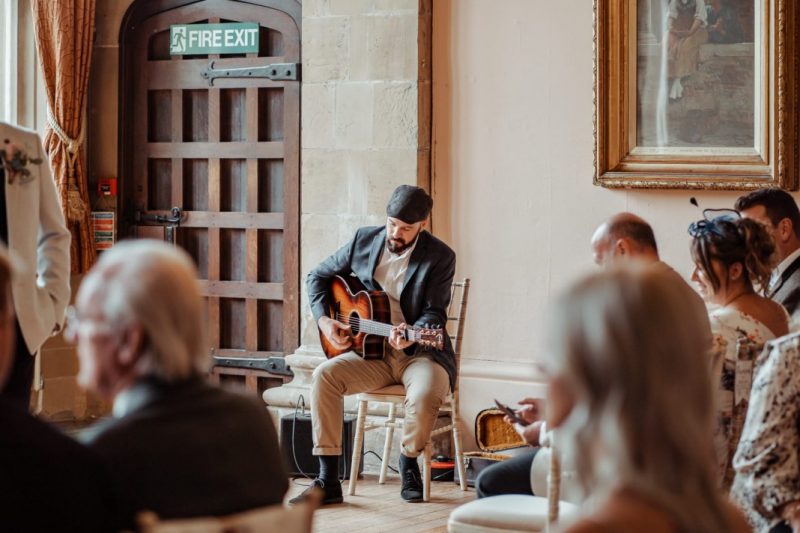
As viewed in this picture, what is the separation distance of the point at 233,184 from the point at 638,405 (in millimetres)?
5426

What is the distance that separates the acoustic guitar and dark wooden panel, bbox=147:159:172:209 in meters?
1.76

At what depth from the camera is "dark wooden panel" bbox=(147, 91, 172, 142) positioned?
7.04 metres

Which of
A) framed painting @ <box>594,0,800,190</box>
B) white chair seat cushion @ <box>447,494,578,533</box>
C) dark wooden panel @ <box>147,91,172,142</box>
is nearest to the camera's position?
white chair seat cushion @ <box>447,494,578,533</box>

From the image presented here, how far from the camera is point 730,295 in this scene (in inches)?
135

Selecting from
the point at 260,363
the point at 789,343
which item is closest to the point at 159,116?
the point at 260,363

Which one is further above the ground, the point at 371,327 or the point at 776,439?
the point at 371,327

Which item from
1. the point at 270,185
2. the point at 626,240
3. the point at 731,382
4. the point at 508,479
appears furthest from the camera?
the point at 270,185

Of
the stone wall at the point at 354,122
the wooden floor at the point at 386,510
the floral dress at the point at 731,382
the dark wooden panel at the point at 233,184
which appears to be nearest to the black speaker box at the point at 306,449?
the wooden floor at the point at 386,510

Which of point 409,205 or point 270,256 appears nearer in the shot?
point 409,205

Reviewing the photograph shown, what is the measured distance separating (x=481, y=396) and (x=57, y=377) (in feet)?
8.51

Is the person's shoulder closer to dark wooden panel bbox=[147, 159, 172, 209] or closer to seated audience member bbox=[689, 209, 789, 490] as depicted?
seated audience member bbox=[689, 209, 789, 490]

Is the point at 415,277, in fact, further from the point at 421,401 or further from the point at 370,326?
the point at 421,401

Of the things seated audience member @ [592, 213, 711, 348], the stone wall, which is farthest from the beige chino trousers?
seated audience member @ [592, 213, 711, 348]

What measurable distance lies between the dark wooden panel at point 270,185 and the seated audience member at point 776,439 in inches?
169
